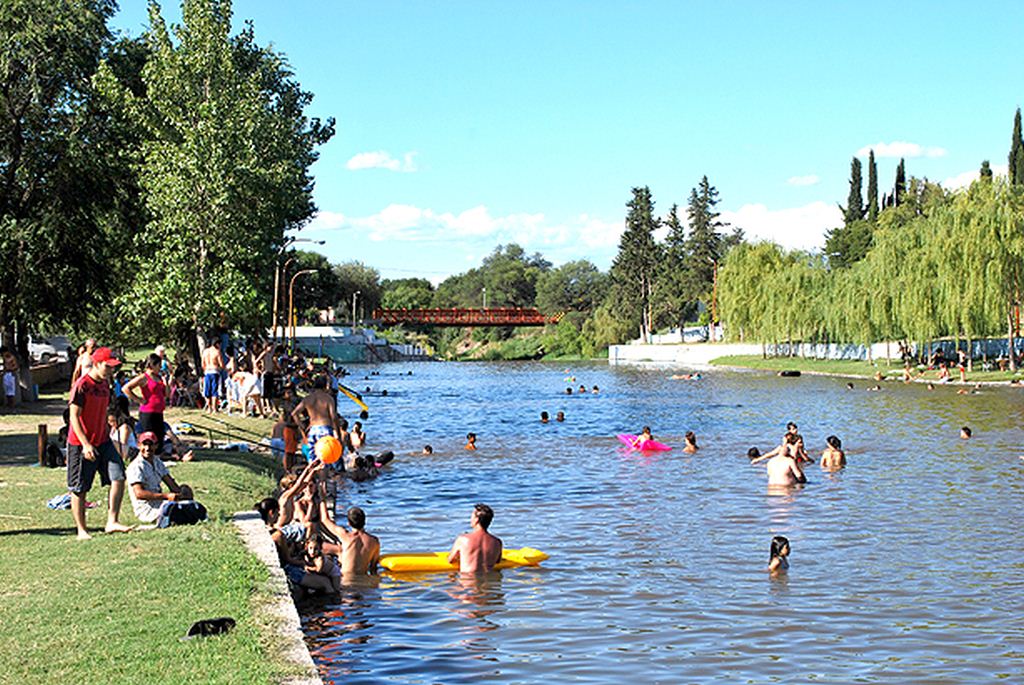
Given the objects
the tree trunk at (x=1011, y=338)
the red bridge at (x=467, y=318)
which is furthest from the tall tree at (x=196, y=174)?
the red bridge at (x=467, y=318)

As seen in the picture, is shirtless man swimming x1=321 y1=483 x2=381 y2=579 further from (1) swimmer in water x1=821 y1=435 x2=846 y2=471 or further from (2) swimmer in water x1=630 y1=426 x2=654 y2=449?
(2) swimmer in water x1=630 y1=426 x2=654 y2=449

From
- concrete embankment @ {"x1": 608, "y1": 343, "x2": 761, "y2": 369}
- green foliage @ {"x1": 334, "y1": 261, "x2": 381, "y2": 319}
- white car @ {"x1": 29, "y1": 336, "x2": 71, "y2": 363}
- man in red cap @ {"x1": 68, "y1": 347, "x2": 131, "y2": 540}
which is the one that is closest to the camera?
man in red cap @ {"x1": 68, "y1": 347, "x2": 131, "y2": 540}

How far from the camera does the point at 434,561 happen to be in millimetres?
15438

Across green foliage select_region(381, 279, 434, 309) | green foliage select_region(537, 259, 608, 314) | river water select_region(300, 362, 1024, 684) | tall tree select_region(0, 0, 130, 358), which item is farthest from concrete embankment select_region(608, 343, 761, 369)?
tall tree select_region(0, 0, 130, 358)

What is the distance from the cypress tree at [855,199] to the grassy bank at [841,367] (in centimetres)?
3499

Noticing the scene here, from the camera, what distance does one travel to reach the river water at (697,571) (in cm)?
1127

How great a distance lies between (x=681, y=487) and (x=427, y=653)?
1366cm

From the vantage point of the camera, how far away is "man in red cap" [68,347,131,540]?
39.6ft

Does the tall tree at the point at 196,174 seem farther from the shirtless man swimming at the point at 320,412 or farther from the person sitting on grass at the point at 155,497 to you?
the person sitting on grass at the point at 155,497

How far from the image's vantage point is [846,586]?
14422 millimetres

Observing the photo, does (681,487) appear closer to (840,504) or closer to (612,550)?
(840,504)

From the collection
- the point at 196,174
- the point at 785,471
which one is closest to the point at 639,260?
the point at 196,174

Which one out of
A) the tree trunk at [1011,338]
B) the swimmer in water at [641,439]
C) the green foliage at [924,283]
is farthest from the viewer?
the tree trunk at [1011,338]

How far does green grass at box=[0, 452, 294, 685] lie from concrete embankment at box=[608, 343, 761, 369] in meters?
84.4
